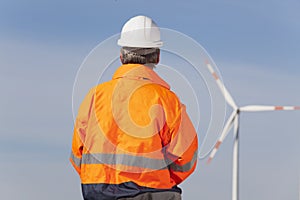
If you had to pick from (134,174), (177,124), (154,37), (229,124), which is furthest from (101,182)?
(229,124)

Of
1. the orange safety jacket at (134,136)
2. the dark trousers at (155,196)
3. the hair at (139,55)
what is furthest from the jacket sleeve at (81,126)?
the dark trousers at (155,196)

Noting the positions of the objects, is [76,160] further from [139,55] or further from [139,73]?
[139,55]

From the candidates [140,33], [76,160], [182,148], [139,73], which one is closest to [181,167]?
[182,148]

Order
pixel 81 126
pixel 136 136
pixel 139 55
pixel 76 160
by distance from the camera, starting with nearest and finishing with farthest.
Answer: pixel 136 136 → pixel 139 55 → pixel 81 126 → pixel 76 160

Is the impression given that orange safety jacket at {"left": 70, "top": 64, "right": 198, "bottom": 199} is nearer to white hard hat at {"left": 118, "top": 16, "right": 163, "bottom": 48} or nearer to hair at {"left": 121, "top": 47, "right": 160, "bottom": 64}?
hair at {"left": 121, "top": 47, "right": 160, "bottom": 64}

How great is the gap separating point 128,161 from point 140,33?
149 centimetres

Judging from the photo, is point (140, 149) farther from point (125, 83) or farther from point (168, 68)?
point (168, 68)

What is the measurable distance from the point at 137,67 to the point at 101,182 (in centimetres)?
132

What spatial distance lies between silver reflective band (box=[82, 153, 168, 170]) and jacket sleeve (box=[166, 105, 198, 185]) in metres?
0.18

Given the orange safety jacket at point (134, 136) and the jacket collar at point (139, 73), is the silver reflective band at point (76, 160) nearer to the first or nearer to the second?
the orange safety jacket at point (134, 136)

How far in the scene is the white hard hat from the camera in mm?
8477

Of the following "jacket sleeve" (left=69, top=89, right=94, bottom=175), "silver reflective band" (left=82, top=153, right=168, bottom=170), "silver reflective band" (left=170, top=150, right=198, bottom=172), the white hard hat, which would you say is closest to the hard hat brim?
the white hard hat

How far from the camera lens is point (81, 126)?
855 cm

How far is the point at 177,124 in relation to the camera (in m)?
8.17
